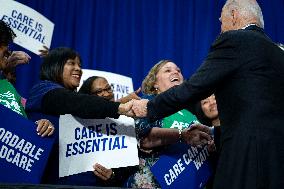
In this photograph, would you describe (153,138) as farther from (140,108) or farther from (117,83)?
(117,83)

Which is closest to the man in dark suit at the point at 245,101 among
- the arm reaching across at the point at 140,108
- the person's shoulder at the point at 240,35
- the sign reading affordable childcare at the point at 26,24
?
the person's shoulder at the point at 240,35

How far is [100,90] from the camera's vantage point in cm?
278

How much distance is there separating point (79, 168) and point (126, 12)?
10.2 feet

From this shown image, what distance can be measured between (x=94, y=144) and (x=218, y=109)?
0.61 meters

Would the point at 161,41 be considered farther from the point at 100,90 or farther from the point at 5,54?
the point at 5,54

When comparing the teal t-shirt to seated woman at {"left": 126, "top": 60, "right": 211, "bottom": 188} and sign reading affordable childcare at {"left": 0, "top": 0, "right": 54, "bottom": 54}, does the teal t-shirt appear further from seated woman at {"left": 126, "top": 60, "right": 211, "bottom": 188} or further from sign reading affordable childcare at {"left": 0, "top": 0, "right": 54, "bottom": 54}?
sign reading affordable childcare at {"left": 0, "top": 0, "right": 54, "bottom": 54}

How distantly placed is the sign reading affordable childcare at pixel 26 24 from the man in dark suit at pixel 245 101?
1.64 metres

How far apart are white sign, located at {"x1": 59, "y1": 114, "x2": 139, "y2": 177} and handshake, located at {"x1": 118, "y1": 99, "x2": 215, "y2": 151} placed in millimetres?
68

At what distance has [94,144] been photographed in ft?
6.79

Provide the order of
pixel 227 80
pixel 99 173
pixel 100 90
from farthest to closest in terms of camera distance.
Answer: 1. pixel 100 90
2. pixel 99 173
3. pixel 227 80

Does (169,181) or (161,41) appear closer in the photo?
(169,181)

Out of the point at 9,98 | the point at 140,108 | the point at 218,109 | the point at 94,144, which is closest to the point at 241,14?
the point at 218,109

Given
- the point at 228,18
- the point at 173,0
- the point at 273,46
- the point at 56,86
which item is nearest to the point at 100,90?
the point at 56,86

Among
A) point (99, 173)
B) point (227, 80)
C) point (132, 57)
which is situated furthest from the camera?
point (132, 57)
